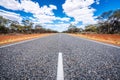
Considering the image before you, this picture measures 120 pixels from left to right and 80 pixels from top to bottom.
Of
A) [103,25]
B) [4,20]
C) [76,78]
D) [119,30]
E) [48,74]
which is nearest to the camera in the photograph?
[76,78]

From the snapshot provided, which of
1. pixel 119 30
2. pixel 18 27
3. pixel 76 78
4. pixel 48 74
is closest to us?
pixel 76 78

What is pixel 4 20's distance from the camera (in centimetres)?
6116

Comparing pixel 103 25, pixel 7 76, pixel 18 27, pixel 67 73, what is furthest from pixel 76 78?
pixel 18 27

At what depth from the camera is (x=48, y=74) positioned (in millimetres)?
2547

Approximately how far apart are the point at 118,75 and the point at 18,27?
79.7 m

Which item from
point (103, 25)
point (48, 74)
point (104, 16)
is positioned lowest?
point (48, 74)

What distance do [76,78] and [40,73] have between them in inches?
33.5

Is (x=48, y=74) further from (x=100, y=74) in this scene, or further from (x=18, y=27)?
(x=18, y=27)

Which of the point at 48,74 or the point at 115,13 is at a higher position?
the point at 115,13

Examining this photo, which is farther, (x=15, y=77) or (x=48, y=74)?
(x=48, y=74)

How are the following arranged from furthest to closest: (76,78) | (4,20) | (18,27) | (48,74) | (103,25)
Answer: (18,27) < (4,20) < (103,25) < (48,74) < (76,78)

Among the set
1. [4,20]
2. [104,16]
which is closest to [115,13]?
[104,16]

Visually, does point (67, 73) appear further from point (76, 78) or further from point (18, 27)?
point (18, 27)

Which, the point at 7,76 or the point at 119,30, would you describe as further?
the point at 119,30
